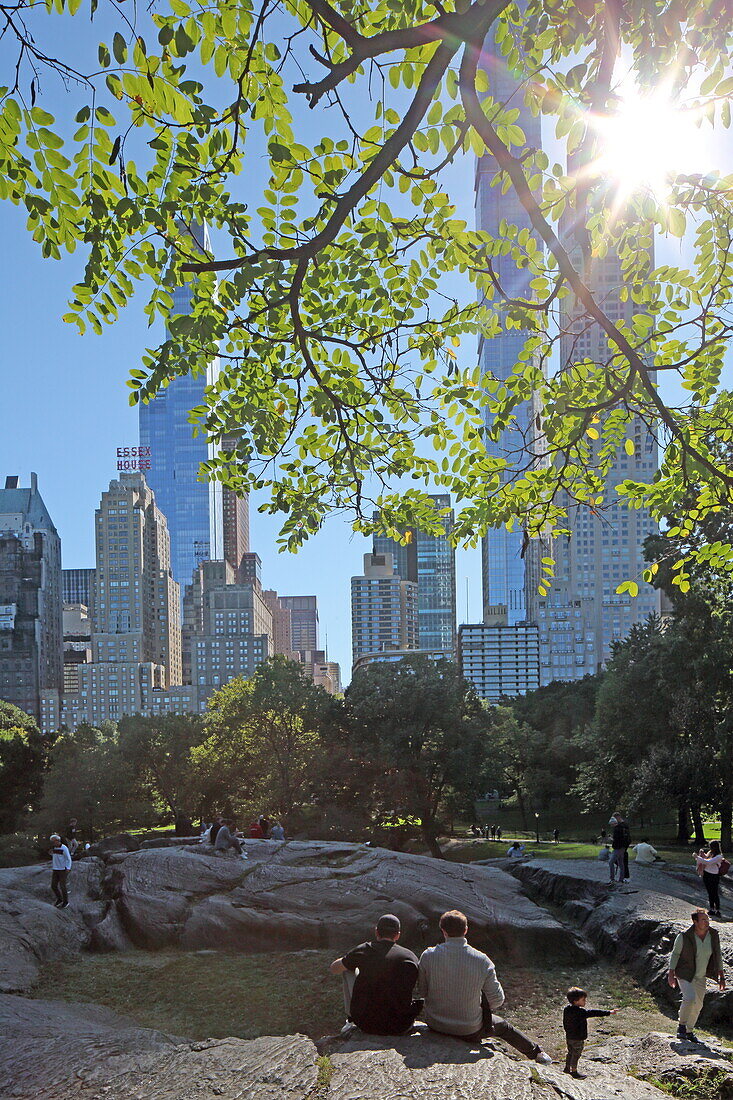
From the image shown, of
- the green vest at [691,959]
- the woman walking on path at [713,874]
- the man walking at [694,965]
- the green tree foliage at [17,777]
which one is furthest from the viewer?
the green tree foliage at [17,777]

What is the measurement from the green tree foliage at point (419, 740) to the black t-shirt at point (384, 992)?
29939 mm

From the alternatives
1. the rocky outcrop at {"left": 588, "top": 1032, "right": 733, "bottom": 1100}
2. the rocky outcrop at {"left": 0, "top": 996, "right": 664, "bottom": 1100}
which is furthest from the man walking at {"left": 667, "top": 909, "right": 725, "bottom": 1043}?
the rocky outcrop at {"left": 0, "top": 996, "right": 664, "bottom": 1100}

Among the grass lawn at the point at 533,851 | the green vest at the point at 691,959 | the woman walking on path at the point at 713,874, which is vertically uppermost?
the green vest at the point at 691,959

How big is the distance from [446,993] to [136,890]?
43.2ft

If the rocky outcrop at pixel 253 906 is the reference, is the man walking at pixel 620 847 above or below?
above

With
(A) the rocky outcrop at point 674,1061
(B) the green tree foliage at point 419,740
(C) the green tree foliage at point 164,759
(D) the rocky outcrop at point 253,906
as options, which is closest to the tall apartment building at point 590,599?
(C) the green tree foliage at point 164,759

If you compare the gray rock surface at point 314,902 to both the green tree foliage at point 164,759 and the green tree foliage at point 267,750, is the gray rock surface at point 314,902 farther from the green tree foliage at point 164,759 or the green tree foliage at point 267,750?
the green tree foliage at point 164,759

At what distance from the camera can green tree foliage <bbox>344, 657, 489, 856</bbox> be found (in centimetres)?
3638

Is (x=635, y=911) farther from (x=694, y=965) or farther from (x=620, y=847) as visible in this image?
(x=694, y=965)

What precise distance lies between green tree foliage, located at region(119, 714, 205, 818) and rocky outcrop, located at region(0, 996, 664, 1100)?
40.1 meters

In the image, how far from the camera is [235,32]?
5227 mm

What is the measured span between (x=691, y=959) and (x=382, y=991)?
13.0ft

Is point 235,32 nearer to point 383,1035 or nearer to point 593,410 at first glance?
point 593,410

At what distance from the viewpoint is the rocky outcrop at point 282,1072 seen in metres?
5.16
